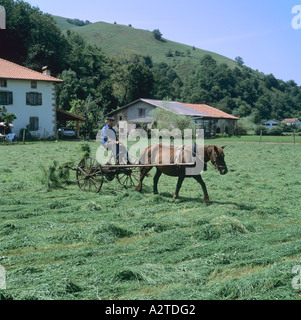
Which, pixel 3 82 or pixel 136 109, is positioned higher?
pixel 3 82

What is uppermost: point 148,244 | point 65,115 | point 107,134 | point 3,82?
point 3,82

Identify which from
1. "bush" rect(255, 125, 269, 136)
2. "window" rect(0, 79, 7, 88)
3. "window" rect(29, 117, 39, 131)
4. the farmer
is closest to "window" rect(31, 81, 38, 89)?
"window" rect(0, 79, 7, 88)

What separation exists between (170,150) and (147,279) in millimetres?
5997

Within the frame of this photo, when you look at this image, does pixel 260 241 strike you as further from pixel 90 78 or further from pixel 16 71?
pixel 90 78

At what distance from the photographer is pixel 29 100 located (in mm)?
43375

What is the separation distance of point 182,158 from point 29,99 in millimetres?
37569

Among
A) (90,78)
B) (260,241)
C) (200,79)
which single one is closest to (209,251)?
(260,241)

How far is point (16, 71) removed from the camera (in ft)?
142

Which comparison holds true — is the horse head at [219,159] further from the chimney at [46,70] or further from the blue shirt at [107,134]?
the chimney at [46,70]

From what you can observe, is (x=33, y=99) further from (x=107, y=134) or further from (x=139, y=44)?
(x=139, y=44)

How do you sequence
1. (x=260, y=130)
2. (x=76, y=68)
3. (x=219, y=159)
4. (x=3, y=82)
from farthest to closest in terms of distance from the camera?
(x=260, y=130) < (x=76, y=68) < (x=3, y=82) < (x=219, y=159)

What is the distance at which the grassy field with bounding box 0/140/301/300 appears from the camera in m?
4.54

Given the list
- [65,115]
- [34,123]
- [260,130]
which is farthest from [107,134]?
[260,130]
